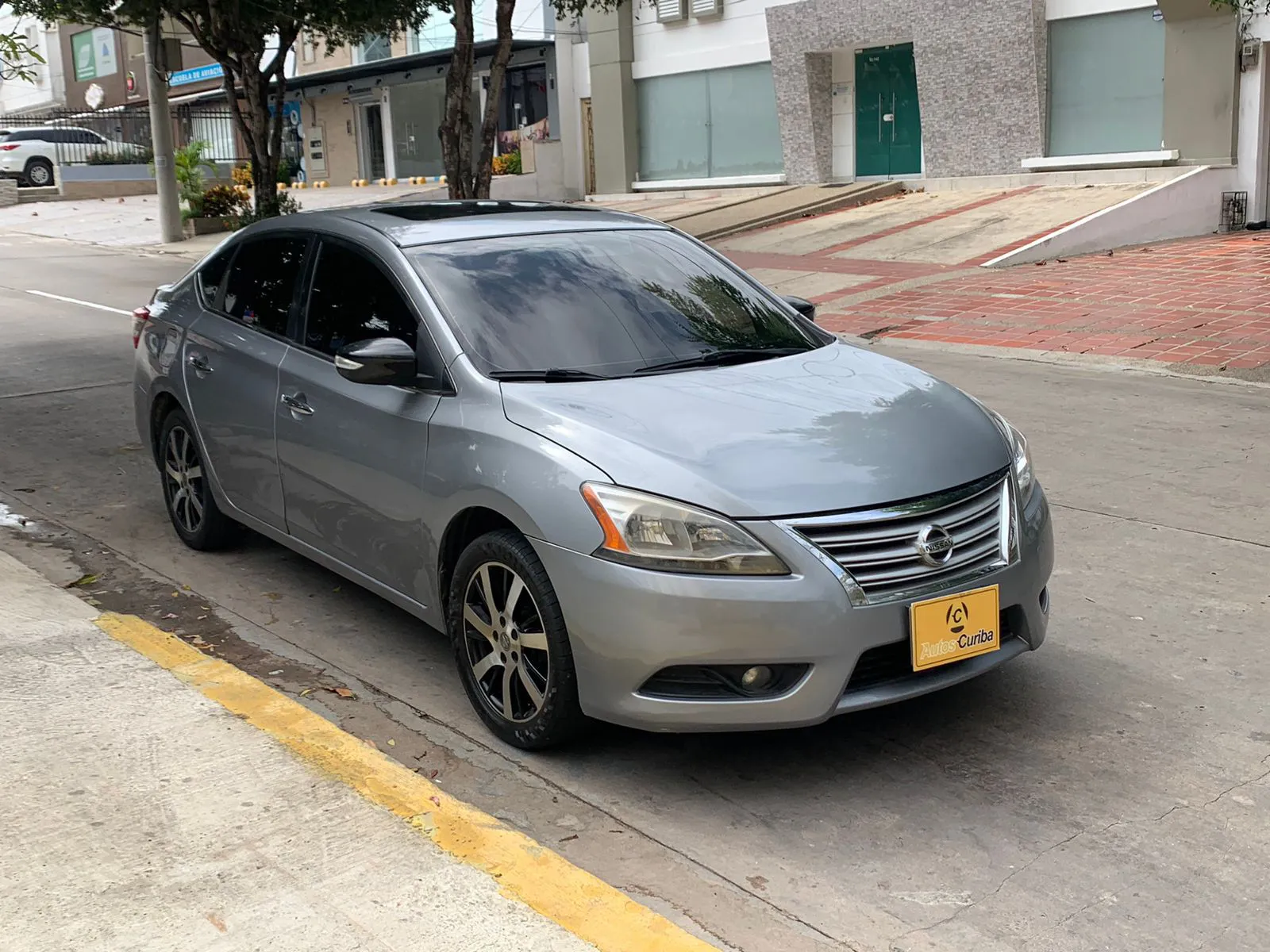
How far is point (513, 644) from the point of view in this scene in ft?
13.4

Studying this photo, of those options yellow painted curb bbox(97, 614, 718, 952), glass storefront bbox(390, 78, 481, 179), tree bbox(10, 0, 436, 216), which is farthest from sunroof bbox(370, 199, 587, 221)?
glass storefront bbox(390, 78, 481, 179)

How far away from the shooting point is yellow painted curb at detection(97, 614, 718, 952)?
3.17 meters

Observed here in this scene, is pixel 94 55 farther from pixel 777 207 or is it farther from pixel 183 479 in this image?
pixel 183 479

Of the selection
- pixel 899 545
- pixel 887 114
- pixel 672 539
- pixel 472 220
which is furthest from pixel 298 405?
pixel 887 114

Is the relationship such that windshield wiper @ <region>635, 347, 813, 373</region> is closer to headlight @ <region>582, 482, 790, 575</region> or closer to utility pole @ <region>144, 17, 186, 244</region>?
headlight @ <region>582, 482, 790, 575</region>

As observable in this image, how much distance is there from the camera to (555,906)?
3.24m

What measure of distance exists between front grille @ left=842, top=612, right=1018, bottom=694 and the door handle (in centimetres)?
234

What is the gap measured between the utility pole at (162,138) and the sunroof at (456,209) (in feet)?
67.1

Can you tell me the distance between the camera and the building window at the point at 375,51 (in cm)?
3684

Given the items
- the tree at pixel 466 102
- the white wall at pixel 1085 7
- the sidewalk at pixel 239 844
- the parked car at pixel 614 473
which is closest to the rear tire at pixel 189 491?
the parked car at pixel 614 473

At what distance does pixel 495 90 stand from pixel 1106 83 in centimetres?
1028

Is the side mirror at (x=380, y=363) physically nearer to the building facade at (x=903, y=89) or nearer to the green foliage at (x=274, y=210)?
the green foliage at (x=274, y=210)

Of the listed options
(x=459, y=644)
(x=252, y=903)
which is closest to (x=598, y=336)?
(x=459, y=644)

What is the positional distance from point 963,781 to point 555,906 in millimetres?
1344
